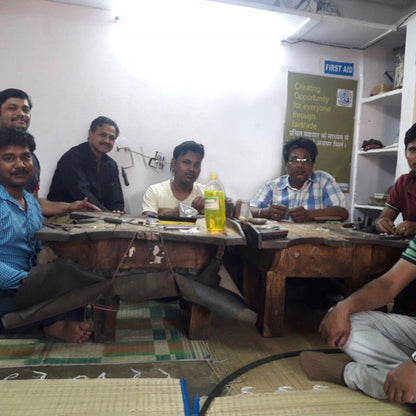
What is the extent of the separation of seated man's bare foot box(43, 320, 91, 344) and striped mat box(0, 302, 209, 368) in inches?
1.2

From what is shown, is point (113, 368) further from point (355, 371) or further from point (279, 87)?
point (279, 87)

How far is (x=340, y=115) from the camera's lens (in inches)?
159

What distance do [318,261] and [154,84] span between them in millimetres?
2453

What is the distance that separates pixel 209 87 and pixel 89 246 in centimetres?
241

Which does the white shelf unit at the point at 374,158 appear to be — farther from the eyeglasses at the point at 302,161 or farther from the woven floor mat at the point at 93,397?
the woven floor mat at the point at 93,397

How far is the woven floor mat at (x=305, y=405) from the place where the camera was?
137cm

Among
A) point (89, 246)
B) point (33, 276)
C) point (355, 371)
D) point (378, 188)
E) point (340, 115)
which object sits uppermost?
point (340, 115)

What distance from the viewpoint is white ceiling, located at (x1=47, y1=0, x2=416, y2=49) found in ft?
10.9

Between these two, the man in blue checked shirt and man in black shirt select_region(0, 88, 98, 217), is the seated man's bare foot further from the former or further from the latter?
the man in blue checked shirt

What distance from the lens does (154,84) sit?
3635 mm

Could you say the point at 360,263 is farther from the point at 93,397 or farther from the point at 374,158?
the point at 374,158

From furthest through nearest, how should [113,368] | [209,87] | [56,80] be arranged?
1. [209,87]
2. [56,80]
3. [113,368]

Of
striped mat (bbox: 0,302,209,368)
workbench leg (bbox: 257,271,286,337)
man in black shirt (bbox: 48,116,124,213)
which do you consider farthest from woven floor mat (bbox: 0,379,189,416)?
man in black shirt (bbox: 48,116,124,213)

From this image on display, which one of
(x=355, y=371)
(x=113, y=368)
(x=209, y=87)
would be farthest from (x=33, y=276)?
(x=209, y=87)
